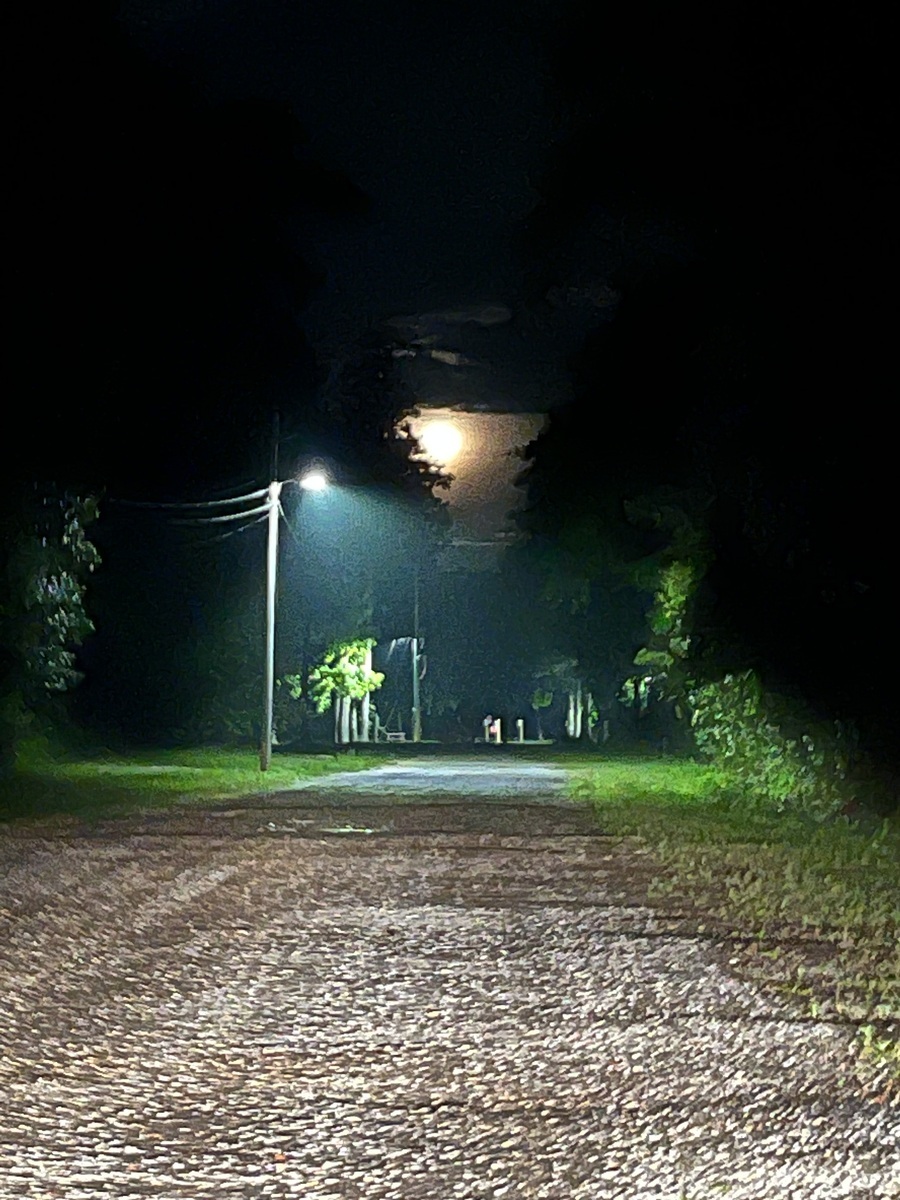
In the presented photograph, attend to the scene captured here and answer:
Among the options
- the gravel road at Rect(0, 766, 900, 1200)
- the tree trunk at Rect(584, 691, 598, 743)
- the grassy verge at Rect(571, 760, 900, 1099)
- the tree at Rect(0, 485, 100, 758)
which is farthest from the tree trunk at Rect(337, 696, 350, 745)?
the gravel road at Rect(0, 766, 900, 1200)

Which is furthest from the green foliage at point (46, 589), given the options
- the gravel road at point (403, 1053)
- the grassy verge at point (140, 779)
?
the gravel road at point (403, 1053)

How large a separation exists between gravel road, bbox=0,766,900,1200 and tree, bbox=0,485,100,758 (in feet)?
42.5

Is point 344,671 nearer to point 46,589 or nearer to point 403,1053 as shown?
point 46,589

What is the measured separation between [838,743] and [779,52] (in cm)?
769

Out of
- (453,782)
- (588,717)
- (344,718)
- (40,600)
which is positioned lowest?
(453,782)

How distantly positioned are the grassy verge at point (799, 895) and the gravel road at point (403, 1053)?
24 cm

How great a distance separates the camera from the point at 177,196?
80.4ft

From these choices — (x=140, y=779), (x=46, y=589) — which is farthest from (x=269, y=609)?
(x=46, y=589)

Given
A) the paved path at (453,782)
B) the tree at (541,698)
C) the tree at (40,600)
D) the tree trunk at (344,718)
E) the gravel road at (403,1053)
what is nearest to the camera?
the gravel road at (403,1053)

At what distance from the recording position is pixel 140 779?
2742 cm

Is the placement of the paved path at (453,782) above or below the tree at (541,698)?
below

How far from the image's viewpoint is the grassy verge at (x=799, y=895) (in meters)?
7.36

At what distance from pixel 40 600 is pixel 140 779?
3.79 metres

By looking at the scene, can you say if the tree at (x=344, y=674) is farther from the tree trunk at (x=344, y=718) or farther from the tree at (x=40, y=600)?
the tree at (x=40, y=600)
